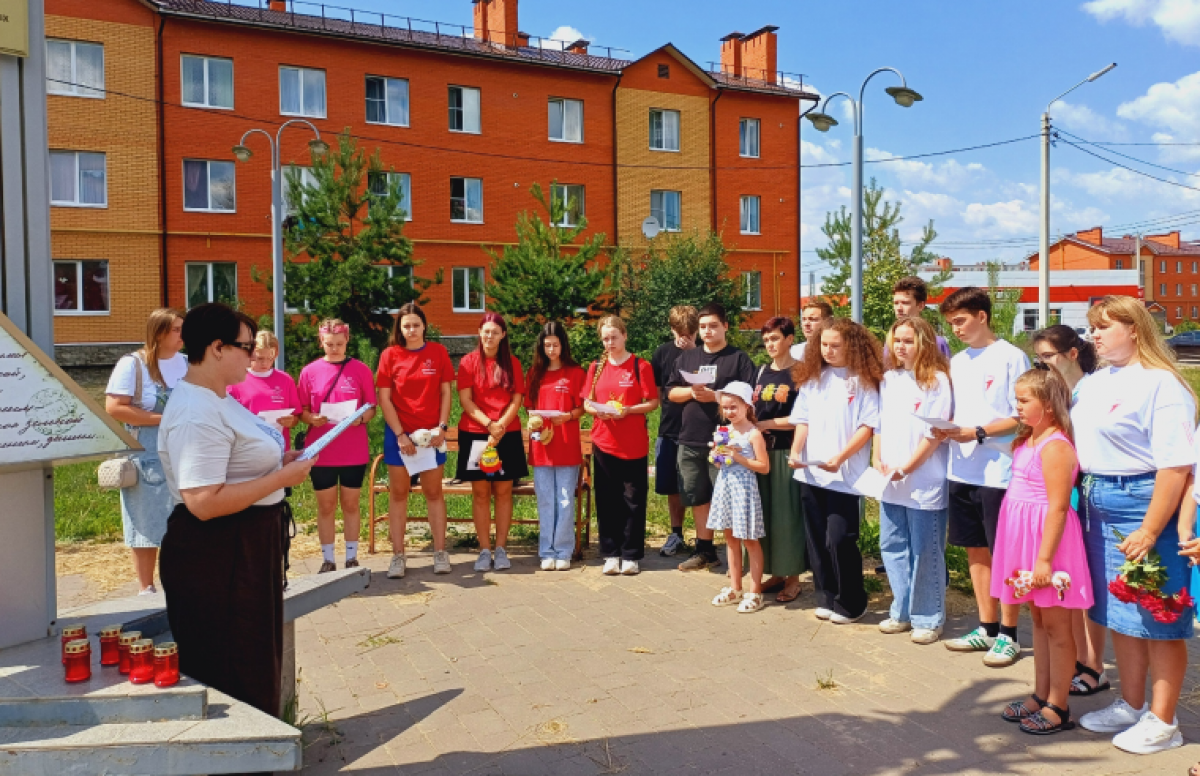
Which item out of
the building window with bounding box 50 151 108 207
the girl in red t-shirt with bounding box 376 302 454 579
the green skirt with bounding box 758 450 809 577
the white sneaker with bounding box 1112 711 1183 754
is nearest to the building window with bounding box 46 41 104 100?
the building window with bounding box 50 151 108 207

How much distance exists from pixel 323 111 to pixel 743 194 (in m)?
16.0

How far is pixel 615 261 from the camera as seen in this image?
29422 mm

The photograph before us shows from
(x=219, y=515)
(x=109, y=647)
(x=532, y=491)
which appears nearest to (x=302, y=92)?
(x=532, y=491)

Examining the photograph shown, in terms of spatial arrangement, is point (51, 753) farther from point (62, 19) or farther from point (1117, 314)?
point (62, 19)

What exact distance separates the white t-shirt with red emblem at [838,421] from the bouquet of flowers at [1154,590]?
2221mm

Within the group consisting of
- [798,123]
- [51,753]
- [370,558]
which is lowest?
[370,558]

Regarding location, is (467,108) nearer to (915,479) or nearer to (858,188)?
(858,188)

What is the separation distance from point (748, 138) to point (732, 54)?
12.8 ft

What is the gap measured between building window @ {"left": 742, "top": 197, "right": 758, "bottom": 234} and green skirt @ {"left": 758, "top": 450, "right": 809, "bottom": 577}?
104 ft

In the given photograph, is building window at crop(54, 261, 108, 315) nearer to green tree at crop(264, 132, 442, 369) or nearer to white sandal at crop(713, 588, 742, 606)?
green tree at crop(264, 132, 442, 369)

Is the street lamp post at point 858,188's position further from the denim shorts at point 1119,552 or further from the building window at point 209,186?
the building window at point 209,186

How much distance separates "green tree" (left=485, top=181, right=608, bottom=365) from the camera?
2709 centimetres

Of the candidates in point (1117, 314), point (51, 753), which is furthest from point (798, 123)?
point (51, 753)

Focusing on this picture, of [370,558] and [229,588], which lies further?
[370,558]
